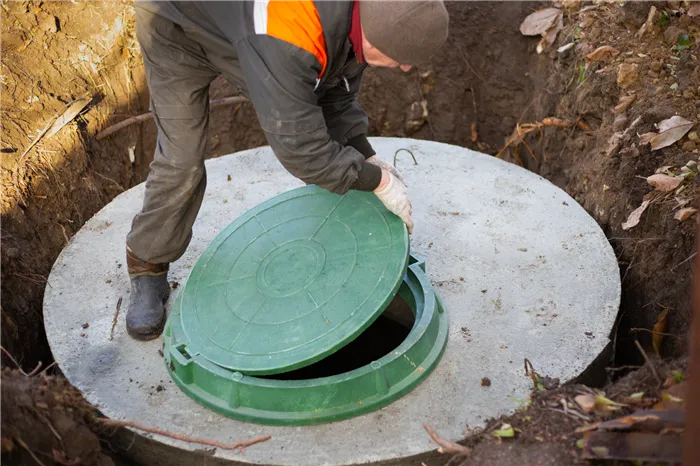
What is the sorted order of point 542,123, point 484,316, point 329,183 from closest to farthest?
point 329,183 → point 484,316 → point 542,123

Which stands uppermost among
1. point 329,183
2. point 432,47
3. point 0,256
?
point 432,47

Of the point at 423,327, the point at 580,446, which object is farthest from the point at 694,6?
the point at 580,446

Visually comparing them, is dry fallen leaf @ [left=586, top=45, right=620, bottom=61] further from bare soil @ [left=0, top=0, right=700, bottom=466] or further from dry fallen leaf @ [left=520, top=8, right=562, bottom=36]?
dry fallen leaf @ [left=520, top=8, right=562, bottom=36]

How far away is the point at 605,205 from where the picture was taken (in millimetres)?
3562

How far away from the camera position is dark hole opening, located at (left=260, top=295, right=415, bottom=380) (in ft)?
12.4

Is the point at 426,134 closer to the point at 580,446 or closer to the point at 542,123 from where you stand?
the point at 542,123

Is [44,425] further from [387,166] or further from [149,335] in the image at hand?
[387,166]

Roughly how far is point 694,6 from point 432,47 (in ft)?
6.79

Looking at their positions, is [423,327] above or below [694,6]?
below

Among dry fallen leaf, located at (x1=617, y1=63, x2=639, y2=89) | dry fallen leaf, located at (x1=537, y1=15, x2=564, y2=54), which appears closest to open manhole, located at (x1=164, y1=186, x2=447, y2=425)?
dry fallen leaf, located at (x1=617, y1=63, x2=639, y2=89)

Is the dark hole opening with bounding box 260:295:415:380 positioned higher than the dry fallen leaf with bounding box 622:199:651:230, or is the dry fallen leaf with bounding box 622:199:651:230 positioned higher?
the dry fallen leaf with bounding box 622:199:651:230

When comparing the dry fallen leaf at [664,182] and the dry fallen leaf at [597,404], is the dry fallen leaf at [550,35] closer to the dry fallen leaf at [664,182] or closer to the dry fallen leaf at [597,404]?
the dry fallen leaf at [664,182]

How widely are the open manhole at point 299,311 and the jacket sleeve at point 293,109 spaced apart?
0.43 metres

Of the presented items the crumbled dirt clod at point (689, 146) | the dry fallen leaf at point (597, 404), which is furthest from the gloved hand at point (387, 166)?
the crumbled dirt clod at point (689, 146)
